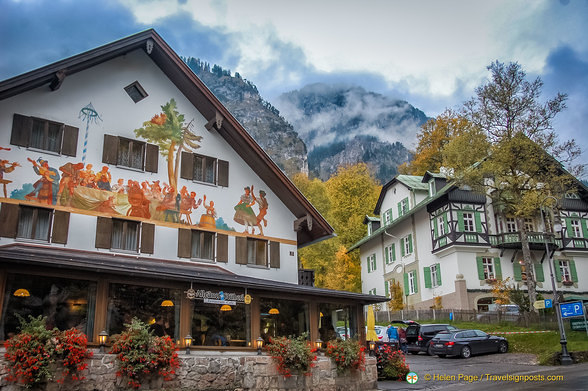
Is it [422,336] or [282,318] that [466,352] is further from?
[282,318]

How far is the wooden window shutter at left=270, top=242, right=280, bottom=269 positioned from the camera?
2273 cm

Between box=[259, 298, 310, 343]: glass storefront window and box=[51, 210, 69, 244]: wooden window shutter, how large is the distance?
21.9 feet

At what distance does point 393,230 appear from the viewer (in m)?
49.5

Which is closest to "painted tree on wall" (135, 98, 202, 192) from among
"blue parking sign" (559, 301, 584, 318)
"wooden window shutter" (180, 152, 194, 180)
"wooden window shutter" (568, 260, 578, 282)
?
"wooden window shutter" (180, 152, 194, 180)

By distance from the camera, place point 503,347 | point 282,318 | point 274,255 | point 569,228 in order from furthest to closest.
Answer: point 569,228 → point 503,347 → point 274,255 → point 282,318

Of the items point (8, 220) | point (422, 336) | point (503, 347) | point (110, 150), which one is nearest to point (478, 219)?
point (422, 336)

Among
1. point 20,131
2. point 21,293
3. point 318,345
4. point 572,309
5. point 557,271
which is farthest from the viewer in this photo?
point 557,271

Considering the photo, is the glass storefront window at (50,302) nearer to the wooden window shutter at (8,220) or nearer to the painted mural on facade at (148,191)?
the wooden window shutter at (8,220)

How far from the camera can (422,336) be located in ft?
98.9

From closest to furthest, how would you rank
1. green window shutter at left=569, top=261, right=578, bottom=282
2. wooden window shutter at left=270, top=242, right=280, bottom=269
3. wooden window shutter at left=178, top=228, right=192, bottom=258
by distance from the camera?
wooden window shutter at left=178, top=228, right=192, bottom=258, wooden window shutter at left=270, top=242, right=280, bottom=269, green window shutter at left=569, top=261, right=578, bottom=282

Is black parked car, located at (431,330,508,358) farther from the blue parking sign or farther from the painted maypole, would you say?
the painted maypole

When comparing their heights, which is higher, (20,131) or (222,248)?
(20,131)

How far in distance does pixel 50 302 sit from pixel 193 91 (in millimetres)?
9933

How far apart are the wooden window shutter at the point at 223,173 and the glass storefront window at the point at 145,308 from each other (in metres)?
5.99
